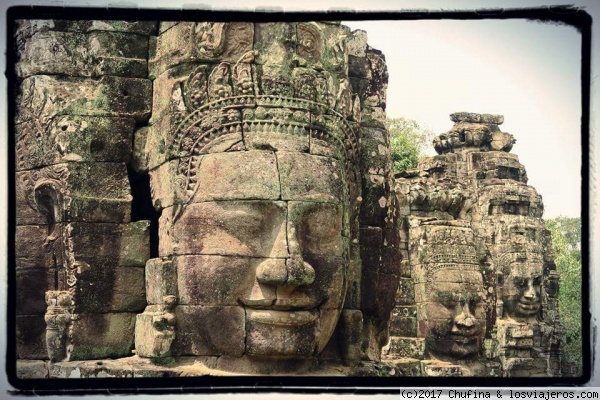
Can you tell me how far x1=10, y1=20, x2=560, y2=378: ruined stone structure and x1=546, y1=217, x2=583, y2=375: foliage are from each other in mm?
18107

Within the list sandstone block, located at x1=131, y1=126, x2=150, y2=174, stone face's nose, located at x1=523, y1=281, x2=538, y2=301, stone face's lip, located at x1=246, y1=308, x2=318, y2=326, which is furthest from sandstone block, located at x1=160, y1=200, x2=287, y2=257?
stone face's nose, located at x1=523, y1=281, x2=538, y2=301

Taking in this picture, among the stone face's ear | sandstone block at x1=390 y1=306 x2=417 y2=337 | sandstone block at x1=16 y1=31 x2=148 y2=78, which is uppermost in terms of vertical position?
sandstone block at x1=16 y1=31 x2=148 y2=78

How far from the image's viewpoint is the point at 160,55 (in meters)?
10.5

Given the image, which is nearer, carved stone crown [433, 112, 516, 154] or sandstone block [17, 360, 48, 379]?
sandstone block [17, 360, 48, 379]

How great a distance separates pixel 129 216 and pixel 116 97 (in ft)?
3.72

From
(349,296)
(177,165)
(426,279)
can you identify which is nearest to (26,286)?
(177,165)

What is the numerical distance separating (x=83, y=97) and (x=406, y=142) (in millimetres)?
21715

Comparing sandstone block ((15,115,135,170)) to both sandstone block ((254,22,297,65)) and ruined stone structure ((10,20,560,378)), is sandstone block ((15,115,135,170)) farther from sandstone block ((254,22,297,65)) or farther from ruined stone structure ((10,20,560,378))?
sandstone block ((254,22,297,65))

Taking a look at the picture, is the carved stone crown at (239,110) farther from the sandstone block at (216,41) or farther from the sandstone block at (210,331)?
the sandstone block at (210,331)

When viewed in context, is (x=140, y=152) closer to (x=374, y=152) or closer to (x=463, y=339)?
(x=374, y=152)

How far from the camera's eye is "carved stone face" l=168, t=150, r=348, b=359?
9383 mm

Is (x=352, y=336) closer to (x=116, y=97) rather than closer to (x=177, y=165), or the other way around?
(x=177, y=165)

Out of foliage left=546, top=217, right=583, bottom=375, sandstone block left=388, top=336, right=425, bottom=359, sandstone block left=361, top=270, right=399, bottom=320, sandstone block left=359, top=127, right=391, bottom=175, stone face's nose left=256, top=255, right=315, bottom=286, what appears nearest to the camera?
stone face's nose left=256, top=255, right=315, bottom=286

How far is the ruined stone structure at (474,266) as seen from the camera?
18.2m
